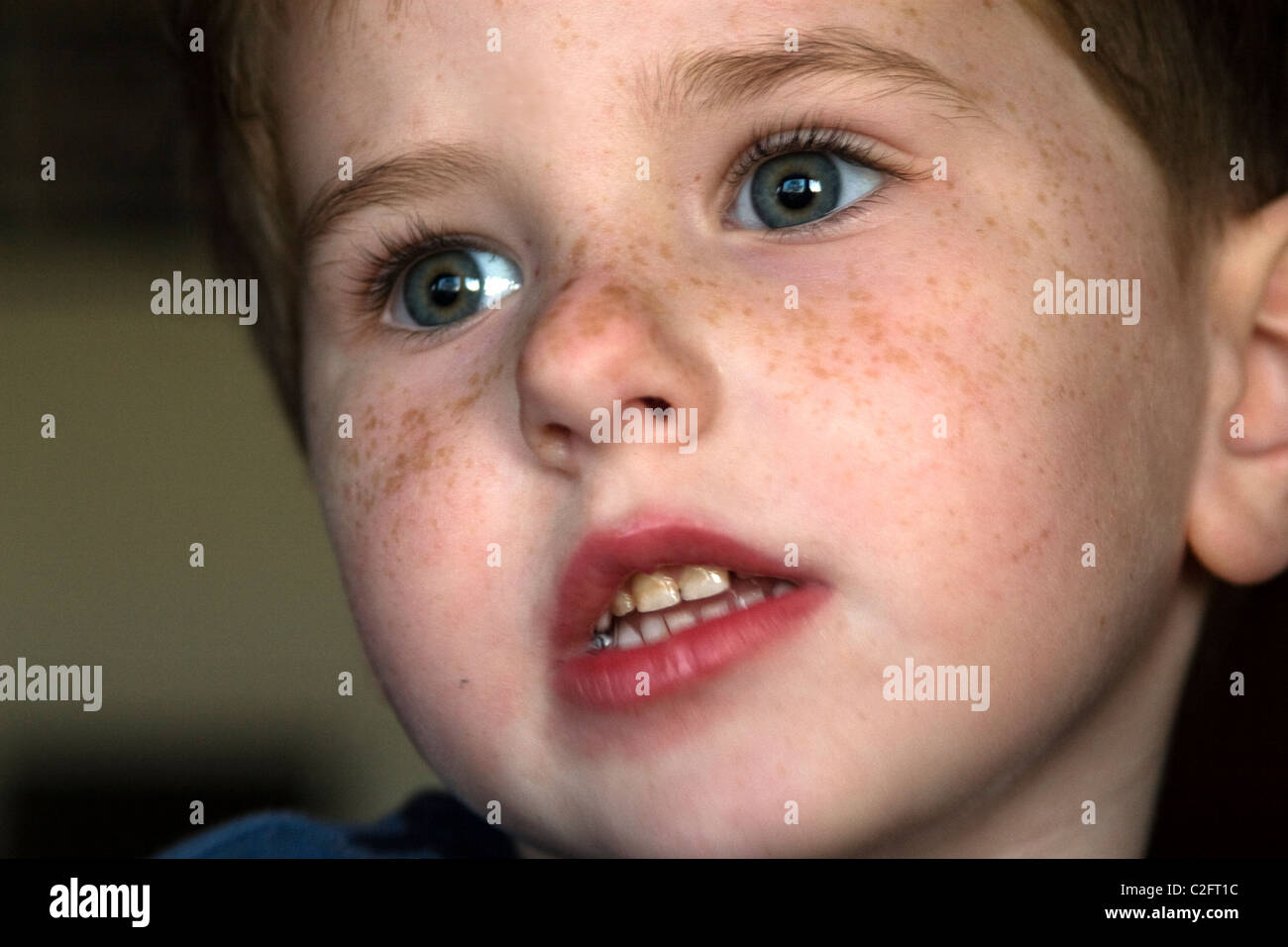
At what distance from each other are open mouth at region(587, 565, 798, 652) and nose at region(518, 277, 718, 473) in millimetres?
79

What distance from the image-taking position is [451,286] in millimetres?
875

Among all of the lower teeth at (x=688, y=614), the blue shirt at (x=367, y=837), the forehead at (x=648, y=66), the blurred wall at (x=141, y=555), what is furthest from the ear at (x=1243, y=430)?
the blurred wall at (x=141, y=555)

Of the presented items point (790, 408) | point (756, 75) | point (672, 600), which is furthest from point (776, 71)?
point (672, 600)

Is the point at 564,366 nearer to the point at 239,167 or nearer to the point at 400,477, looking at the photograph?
the point at 400,477

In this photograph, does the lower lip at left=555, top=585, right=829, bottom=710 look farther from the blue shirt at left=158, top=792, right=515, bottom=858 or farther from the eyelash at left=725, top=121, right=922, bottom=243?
the blue shirt at left=158, top=792, right=515, bottom=858

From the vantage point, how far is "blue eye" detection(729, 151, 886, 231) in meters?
0.78

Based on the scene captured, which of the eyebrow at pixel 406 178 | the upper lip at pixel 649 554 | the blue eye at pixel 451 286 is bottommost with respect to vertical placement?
the upper lip at pixel 649 554

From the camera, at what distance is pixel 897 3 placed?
2.49ft

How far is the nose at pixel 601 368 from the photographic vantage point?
2.27 ft

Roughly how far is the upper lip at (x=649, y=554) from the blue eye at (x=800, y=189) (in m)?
0.19

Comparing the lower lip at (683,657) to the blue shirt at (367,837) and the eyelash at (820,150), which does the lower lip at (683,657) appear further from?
the blue shirt at (367,837)

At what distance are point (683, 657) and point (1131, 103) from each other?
0.45 meters

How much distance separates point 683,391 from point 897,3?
266 millimetres
